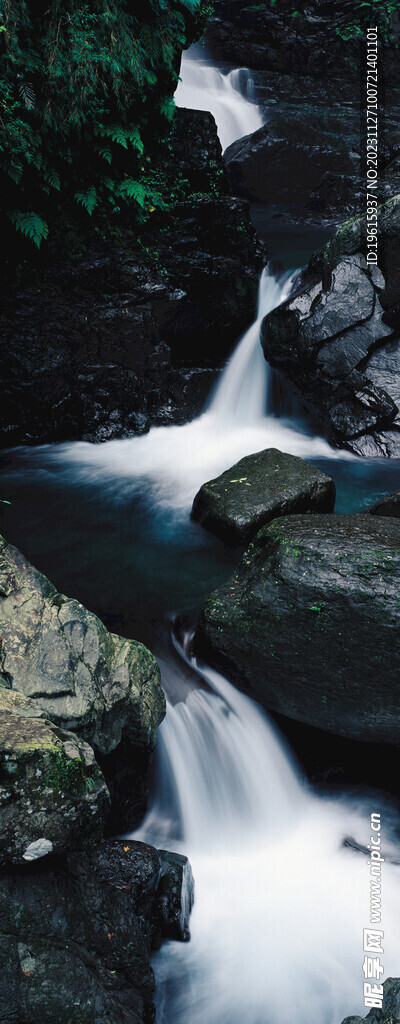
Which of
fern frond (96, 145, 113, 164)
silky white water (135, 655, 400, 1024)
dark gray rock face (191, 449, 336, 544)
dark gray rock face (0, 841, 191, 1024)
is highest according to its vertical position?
fern frond (96, 145, 113, 164)

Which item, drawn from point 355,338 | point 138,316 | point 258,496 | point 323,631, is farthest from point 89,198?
point 323,631

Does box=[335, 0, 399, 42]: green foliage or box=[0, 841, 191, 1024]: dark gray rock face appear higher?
box=[335, 0, 399, 42]: green foliage

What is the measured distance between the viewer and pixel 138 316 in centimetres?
795

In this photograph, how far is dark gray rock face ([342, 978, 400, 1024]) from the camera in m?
1.72

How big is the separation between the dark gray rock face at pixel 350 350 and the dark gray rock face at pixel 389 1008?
6.33m

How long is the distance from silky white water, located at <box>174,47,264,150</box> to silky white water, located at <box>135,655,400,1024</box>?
→ 43.7ft

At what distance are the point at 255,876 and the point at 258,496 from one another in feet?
10.1

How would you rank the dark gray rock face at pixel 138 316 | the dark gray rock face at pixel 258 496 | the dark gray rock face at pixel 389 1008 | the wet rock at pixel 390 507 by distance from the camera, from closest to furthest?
the dark gray rock face at pixel 389 1008 → the wet rock at pixel 390 507 → the dark gray rock face at pixel 258 496 → the dark gray rock face at pixel 138 316

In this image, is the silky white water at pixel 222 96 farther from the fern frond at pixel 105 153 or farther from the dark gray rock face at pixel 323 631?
the dark gray rock face at pixel 323 631

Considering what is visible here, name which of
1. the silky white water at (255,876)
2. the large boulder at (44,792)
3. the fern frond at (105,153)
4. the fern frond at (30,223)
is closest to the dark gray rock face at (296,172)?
the fern frond at (105,153)

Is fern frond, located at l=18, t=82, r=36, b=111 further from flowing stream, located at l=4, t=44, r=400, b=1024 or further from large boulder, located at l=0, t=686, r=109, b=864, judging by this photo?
large boulder, located at l=0, t=686, r=109, b=864

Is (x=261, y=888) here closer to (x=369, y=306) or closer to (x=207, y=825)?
(x=207, y=825)

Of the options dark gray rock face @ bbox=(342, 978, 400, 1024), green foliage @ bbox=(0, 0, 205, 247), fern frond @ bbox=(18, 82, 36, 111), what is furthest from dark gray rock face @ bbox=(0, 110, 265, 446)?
dark gray rock face @ bbox=(342, 978, 400, 1024)

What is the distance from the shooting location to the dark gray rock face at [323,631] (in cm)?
362
